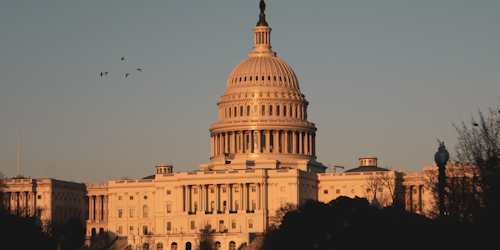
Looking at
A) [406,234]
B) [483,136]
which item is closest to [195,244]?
[406,234]

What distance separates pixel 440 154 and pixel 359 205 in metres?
103

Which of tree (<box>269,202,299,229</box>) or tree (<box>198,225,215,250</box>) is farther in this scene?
tree (<box>269,202,299,229</box>)

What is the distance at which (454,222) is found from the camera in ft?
227

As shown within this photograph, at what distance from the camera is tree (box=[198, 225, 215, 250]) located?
17638 cm

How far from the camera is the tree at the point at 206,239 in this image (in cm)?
17638

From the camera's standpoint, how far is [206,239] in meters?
180

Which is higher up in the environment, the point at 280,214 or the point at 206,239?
the point at 280,214

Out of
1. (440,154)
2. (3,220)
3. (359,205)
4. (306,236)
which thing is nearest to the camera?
(440,154)

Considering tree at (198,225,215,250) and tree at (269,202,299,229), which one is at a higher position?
tree at (269,202,299,229)

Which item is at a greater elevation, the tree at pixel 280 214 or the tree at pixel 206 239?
the tree at pixel 280 214

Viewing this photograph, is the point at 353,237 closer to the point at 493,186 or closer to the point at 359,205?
the point at 493,186

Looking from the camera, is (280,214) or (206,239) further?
(280,214)

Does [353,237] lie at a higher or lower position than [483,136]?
lower

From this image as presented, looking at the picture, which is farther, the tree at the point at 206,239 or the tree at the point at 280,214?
the tree at the point at 280,214
